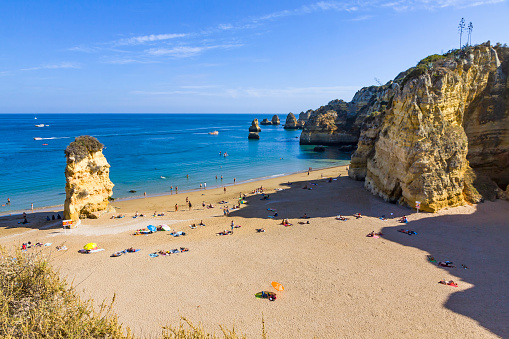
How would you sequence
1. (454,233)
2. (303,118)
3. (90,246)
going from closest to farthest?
(90,246) → (454,233) → (303,118)

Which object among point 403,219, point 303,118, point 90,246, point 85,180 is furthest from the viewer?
point 303,118

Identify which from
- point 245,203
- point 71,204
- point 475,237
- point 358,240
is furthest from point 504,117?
point 71,204

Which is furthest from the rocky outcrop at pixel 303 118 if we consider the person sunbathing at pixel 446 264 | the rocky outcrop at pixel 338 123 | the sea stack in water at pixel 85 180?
the person sunbathing at pixel 446 264

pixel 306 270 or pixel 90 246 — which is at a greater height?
pixel 90 246

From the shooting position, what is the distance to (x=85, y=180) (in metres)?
23.0

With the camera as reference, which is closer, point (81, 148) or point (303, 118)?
point (81, 148)

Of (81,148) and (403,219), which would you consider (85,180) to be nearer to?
(81,148)

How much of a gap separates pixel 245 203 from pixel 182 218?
20.2ft

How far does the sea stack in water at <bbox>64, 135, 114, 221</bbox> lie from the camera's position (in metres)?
22.4

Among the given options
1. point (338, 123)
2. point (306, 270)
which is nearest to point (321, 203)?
point (306, 270)

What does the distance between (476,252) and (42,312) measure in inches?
734

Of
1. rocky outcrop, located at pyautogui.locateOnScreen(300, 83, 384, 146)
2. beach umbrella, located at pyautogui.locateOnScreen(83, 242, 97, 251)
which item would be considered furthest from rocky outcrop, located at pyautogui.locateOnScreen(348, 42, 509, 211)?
rocky outcrop, located at pyautogui.locateOnScreen(300, 83, 384, 146)

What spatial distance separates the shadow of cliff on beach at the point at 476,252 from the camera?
37.5ft

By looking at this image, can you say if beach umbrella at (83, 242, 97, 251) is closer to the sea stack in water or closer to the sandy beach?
the sandy beach
